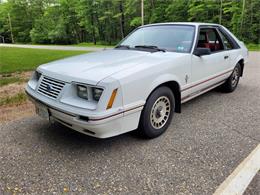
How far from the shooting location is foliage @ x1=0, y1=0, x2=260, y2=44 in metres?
23.2

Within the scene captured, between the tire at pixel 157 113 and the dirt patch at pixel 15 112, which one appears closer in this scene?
the tire at pixel 157 113

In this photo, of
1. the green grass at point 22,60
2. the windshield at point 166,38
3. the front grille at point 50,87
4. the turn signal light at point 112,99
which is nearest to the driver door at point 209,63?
the windshield at point 166,38

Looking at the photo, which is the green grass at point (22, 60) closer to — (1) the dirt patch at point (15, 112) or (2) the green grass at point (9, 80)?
(2) the green grass at point (9, 80)

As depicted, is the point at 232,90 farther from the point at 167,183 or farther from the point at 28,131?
the point at 28,131

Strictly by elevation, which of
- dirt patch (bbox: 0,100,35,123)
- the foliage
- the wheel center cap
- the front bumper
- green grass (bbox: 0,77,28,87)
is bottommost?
dirt patch (bbox: 0,100,35,123)

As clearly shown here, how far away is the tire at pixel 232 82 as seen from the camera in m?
4.86

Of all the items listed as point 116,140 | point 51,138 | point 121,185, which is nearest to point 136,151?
point 116,140

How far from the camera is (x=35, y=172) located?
2.33m

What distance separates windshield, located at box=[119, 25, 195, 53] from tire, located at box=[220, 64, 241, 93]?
1.80 metres

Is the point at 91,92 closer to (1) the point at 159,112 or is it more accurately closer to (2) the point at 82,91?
(2) the point at 82,91

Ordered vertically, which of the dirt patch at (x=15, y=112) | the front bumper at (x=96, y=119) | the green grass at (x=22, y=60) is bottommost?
the dirt patch at (x=15, y=112)

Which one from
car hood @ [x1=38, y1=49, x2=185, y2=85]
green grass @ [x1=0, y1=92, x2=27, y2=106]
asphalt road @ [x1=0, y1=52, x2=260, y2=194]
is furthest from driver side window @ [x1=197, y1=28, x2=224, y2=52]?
green grass @ [x1=0, y1=92, x2=27, y2=106]

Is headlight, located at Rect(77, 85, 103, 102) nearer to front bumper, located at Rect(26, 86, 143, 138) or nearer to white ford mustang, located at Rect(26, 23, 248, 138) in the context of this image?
white ford mustang, located at Rect(26, 23, 248, 138)

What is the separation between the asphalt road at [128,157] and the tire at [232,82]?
4.22 feet
